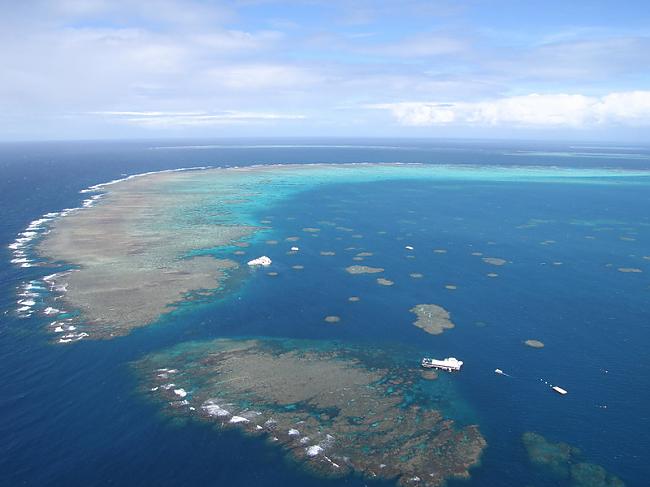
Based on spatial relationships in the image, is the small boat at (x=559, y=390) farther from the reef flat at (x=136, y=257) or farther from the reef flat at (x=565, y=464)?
the reef flat at (x=136, y=257)

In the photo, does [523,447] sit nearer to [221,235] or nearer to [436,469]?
[436,469]

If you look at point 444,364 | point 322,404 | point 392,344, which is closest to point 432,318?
point 392,344

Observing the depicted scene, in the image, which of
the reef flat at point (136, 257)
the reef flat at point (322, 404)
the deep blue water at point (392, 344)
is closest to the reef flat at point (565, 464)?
the deep blue water at point (392, 344)

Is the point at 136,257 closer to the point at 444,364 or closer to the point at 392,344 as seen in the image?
the point at 392,344

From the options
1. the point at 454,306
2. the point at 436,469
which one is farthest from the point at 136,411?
the point at 454,306

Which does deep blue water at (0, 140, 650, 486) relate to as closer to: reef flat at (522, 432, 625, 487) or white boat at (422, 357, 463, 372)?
reef flat at (522, 432, 625, 487)

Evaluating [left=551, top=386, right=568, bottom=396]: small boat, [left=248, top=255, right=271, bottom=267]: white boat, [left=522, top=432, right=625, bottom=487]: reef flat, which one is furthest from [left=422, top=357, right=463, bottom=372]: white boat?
[left=248, top=255, right=271, bottom=267]: white boat
